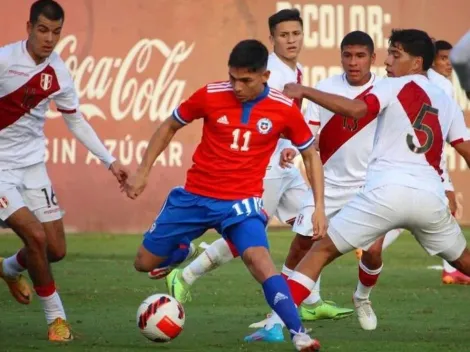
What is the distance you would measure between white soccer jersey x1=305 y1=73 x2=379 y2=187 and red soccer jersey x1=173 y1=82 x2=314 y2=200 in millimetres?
1994

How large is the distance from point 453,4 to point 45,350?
46.0 feet

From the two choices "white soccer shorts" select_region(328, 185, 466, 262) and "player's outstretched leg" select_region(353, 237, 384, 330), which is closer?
"white soccer shorts" select_region(328, 185, 466, 262)

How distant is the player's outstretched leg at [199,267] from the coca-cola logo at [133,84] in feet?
31.6

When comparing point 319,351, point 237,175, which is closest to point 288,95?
point 237,175

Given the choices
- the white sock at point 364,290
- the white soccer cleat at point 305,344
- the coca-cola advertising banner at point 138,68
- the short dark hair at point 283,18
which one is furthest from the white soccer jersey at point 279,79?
the coca-cola advertising banner at point 138,68

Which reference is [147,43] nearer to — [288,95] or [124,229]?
[124,229]

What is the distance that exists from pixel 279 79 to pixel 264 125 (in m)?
2.41

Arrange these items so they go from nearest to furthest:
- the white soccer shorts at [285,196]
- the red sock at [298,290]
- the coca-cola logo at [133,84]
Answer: the red sock at [298,290] < the white soccer shorts at [285,196] < the coca-cola logo at [133,84]

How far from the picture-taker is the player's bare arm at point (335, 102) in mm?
9109

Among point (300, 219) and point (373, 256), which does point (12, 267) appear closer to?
point (300, 219)

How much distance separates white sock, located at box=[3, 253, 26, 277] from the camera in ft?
35.0

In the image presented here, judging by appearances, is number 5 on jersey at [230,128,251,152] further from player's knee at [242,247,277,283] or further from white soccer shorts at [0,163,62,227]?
white soccer shorts at [0,163,62,227]

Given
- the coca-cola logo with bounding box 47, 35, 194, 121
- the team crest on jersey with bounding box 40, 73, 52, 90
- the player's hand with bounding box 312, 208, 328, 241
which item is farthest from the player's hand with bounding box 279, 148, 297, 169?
the coca-cola logo with bounding box 47, 35, 194, 121

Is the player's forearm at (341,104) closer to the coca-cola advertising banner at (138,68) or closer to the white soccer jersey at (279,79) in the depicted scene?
the white soccer jersey at (279,79)
